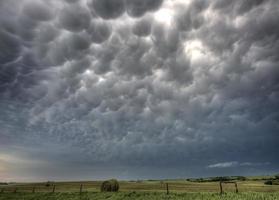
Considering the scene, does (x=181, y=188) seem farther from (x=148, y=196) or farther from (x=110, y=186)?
(x=148, y=196)

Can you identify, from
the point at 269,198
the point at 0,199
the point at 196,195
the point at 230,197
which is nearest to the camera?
the point at 269,198

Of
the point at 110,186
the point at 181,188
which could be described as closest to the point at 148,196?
the point at 110,186

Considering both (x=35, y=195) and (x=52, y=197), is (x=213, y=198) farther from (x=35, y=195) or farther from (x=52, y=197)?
(x=35, y=195)

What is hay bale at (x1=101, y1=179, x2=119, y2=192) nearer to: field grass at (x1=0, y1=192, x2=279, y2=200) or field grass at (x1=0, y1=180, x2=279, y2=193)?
field grass at (x1=0, y1=180, x2=279, y2=193)

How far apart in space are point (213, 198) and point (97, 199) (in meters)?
17.4

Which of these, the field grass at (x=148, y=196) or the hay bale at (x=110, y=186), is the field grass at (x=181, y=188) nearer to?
the hay bale at (x=110, y=186)

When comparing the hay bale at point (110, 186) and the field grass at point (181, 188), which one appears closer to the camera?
the field grass at point (181, 188)

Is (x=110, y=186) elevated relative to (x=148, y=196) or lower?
elevated

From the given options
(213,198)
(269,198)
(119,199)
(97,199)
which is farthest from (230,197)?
(97,199)

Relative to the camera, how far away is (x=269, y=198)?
1310 inches

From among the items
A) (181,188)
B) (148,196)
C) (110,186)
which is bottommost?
(148,196)

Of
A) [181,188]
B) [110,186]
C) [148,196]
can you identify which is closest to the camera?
[148,196]

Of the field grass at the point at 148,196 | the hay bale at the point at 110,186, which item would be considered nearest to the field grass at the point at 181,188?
the hay bale at the point at 110,186

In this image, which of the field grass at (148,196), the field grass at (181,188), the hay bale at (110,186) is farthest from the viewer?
the hay bale at (110,186)
